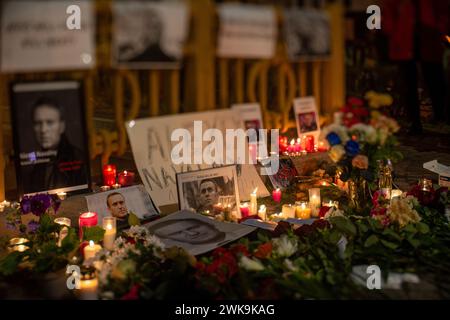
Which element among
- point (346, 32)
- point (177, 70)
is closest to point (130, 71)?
point (177, 70)

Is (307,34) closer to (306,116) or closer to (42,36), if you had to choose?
(306,116)

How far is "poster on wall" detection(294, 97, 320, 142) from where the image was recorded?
4492 millimetres

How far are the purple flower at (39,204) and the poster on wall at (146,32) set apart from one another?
2.61ft

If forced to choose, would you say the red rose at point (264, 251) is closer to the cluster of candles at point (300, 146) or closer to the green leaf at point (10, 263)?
the green leaf at point (10, 263)

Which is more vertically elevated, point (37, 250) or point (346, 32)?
point (346, 32)

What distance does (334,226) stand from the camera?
3.01 meters

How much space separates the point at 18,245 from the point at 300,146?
7.50ft

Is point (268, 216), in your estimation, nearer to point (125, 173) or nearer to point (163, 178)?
point (163, 178)

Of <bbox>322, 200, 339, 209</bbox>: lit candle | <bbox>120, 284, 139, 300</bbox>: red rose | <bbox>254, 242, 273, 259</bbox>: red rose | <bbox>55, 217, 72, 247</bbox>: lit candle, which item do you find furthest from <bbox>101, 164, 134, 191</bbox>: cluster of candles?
<bbox>120, 284, 139, 300</bbox>: red rose

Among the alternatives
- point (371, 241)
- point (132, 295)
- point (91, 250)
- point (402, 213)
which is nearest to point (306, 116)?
point (402, 213)

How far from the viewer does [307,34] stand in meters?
3.99

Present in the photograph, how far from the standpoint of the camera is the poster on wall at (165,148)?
366cm

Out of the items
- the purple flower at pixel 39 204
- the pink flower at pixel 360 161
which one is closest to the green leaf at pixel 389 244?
the pink flower at pixel 360 161

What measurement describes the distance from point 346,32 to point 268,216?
1.44 meters
